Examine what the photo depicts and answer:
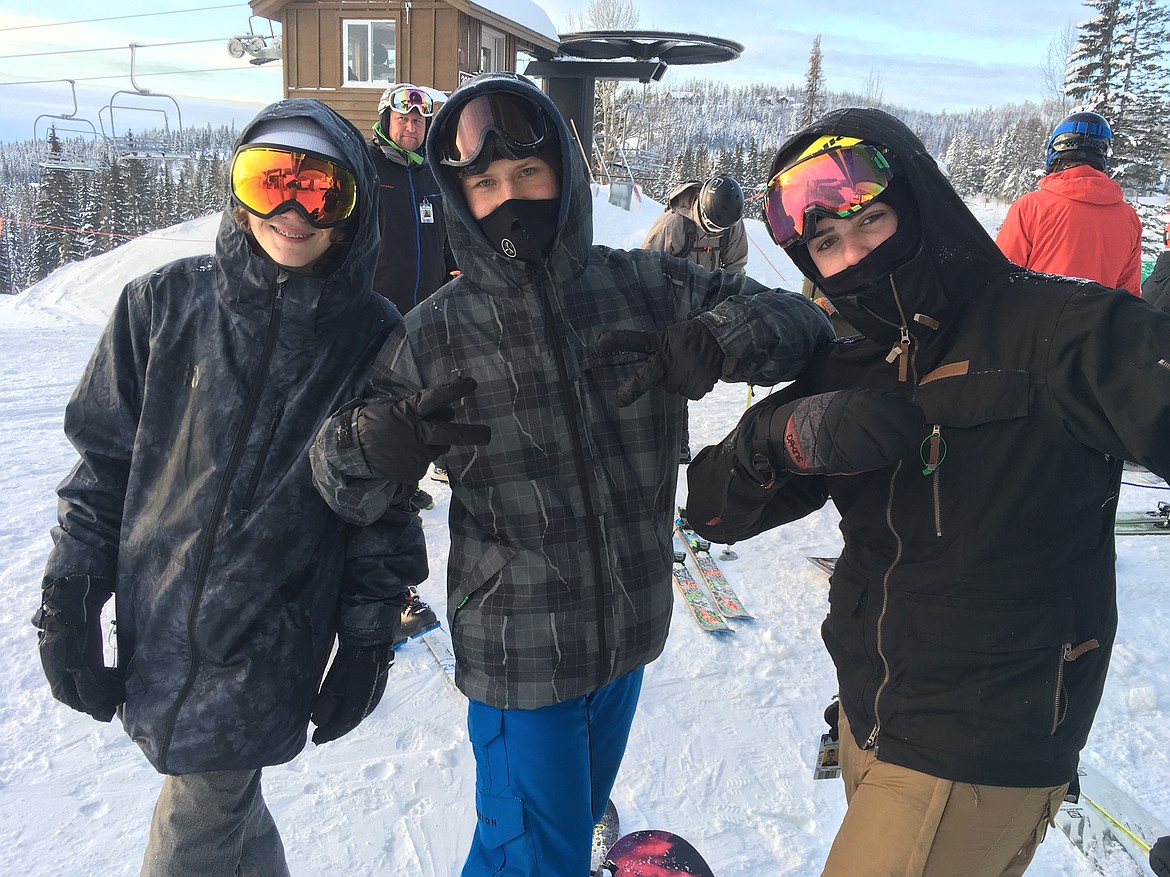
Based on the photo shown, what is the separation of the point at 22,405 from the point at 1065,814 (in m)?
7.89

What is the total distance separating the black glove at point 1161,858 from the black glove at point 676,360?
1.88 meters

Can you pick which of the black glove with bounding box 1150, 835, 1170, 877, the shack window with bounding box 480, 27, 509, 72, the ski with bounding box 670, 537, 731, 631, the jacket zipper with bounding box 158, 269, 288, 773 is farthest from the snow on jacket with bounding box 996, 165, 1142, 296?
the shack window with bounding box 480, 27, 509, 72

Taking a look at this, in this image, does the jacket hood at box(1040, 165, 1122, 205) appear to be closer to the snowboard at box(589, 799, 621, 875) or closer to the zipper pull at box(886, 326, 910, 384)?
the zipper pull at box(886, 326, 910, 384)

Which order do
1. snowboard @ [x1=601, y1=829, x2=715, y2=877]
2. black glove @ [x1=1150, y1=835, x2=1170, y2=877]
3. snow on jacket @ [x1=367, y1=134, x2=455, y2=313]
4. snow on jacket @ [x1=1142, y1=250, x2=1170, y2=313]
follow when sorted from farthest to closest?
1. snow on jacket @ [x1=1142, y1=250, x2=1170, y2=313]
2. snow on jacket @ [x1=367, y1=134, x2=455, y2=313]
3. snowboard @ [x1=601, y1=829, x2=715, y2=877]
4. black glove @ [x1=1150, y1=835, x2=1170, y2=877]

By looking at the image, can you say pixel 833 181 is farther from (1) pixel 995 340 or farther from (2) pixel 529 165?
(2) pixel 529 165

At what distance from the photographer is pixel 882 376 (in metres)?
1.48

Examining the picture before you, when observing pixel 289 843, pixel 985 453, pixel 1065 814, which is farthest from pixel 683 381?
pixel 1065 814

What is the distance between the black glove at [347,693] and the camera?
175 cm

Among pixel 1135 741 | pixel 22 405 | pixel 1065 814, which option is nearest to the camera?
pixel 1065 814

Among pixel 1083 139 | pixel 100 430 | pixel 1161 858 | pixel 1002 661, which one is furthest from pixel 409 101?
pixel 1161 858

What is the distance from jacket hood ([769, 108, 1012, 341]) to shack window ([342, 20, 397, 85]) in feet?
46.9

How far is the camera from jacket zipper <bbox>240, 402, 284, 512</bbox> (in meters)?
1.58

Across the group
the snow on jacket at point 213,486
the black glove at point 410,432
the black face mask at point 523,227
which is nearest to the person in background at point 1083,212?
the black face mask at point 523,227

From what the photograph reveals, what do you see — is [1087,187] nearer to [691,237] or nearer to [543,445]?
[691,237]
